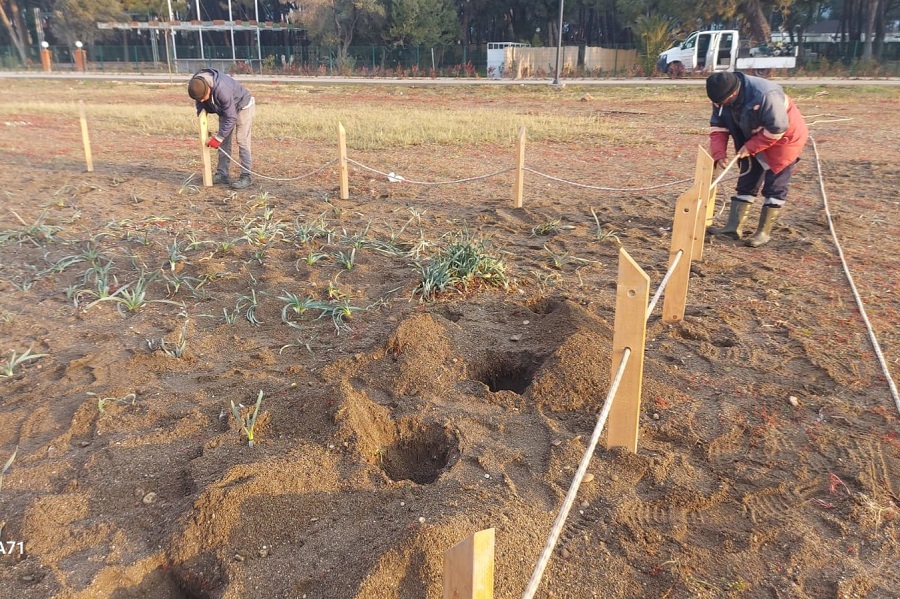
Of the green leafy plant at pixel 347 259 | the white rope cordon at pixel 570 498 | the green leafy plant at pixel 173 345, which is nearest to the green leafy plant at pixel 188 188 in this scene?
the green leafy plant at pixel 347 259

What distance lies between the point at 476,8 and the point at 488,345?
45.7m

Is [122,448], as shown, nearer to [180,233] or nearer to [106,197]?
[180,233]

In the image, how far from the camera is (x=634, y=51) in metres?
40.8

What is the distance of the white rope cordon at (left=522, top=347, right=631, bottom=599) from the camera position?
5.49ft

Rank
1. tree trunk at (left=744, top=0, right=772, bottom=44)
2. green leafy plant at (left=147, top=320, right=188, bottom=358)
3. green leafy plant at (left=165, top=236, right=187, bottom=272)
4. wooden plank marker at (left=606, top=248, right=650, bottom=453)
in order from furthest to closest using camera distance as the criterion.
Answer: tree trunk at (left=744, top=0, right=772, bottom=44)
green leafy plant at (left=165, top=236, right=187, bottom=272)
green leafy plant at (left=147, top=320, right=188, bottom=358)
wooden plank marker at (left=606, top=248, right=650, bottom=453)

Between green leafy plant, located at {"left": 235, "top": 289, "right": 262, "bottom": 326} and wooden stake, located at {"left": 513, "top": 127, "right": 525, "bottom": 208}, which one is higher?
wooden stake, located at {"left": 513, "top": 127, "right": 525, "bottom": 208}

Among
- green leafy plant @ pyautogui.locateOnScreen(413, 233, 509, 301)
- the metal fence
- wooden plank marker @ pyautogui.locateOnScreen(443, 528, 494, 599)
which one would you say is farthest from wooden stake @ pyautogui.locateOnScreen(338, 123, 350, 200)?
the metal fence

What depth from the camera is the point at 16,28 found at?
4731cm

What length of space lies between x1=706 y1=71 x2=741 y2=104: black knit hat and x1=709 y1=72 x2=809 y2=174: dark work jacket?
0.17 meters


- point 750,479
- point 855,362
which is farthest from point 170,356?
point 855,362

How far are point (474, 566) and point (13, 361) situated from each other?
3859 mm

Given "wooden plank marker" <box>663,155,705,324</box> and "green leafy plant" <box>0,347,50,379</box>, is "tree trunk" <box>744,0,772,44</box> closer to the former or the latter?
"wooden plank marker" <box>663,155,705,324</box>

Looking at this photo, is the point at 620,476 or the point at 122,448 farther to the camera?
the point at 122,448

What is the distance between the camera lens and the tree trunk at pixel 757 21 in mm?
33844
